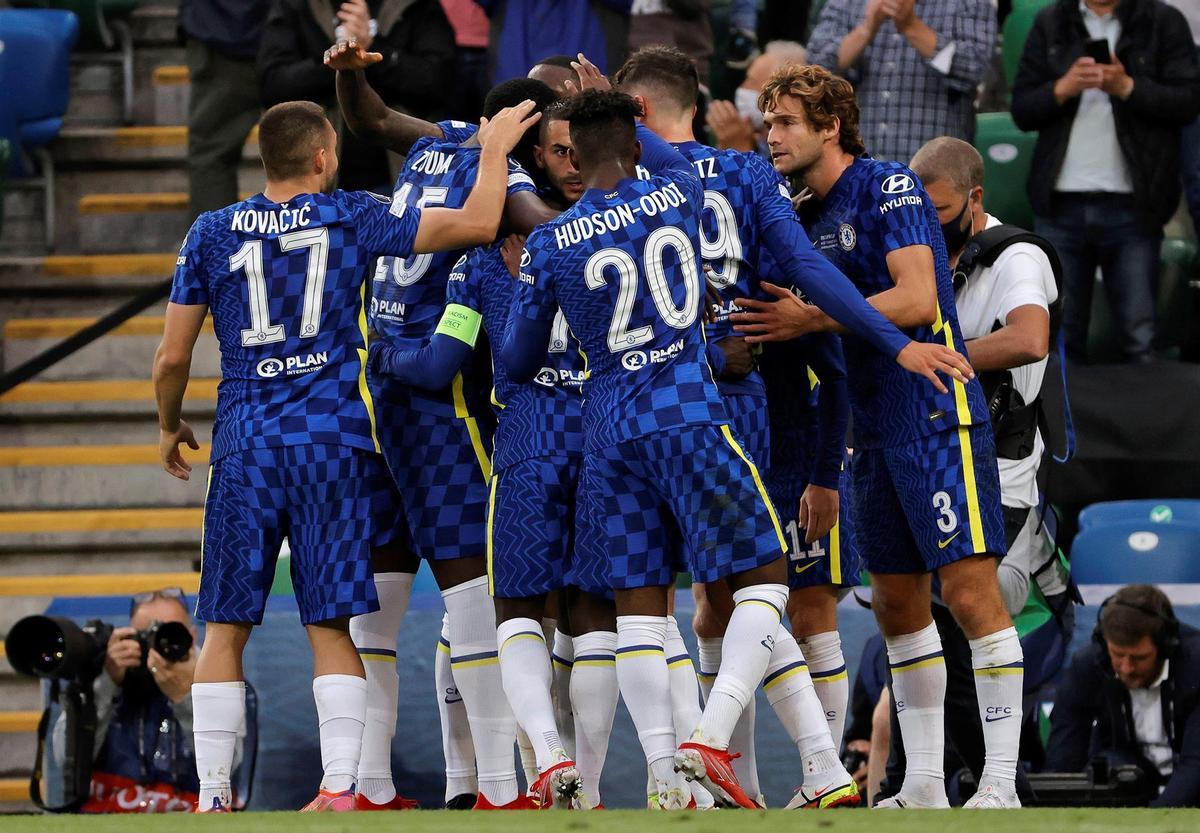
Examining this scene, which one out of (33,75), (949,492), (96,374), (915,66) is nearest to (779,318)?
(949,492)

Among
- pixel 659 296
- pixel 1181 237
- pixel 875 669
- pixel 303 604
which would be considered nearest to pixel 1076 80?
pixel 1181 237

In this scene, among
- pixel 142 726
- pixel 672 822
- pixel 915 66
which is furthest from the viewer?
pixel 915 66

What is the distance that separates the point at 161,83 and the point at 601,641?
7.74 metres

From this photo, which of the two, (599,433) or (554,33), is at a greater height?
(554,33)

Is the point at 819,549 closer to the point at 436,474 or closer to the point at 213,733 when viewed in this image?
the point at 436,474

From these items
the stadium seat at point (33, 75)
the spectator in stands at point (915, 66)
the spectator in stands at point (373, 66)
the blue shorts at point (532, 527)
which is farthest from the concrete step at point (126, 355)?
the blue shorts at point (532, 527)

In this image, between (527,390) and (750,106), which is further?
(750,106)

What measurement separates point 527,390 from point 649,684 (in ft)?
3.55

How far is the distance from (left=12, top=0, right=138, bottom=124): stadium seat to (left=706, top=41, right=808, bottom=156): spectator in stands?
442 centimetres

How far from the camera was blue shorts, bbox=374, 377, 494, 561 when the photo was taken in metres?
6.50

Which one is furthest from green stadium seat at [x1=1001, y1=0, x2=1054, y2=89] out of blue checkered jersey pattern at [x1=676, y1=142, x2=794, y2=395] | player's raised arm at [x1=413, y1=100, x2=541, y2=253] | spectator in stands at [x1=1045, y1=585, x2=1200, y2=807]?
player's raised arm at [x1=413, y1=100, x2=541, y2=253]

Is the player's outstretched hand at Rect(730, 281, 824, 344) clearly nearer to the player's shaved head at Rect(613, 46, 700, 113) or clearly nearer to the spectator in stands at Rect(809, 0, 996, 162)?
the player's shaved head at Rect(613, 46, 700, 113)

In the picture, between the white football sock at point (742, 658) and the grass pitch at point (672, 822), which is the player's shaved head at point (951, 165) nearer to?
the white football sock at point (742, 658)

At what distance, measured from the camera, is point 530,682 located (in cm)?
591
